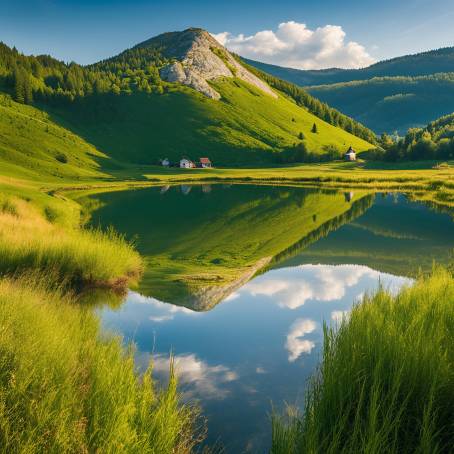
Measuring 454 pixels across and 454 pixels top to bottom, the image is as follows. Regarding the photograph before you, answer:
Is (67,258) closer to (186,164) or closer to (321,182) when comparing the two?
(321,182)

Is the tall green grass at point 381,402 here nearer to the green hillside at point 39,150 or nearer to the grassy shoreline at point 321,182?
the grassy shoreline at point 321,182

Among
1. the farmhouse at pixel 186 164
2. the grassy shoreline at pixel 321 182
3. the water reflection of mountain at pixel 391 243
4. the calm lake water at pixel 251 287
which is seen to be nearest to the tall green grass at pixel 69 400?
the calm lake water at pixel 251 287

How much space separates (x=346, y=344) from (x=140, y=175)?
122042 mm

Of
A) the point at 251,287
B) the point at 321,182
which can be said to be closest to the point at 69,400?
the point at 251,287

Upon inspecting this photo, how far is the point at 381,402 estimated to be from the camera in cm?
796

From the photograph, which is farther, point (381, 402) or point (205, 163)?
point (205, 163)

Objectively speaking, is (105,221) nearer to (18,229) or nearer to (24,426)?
(18,229)

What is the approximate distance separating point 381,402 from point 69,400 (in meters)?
5.40

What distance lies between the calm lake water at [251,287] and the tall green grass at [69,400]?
3.07 meters

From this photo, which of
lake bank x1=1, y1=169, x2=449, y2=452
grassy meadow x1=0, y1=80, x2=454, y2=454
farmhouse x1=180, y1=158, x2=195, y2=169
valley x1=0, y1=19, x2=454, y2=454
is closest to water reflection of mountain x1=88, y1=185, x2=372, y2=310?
lake bank x1=1, y1=169, x2=449, y2=452

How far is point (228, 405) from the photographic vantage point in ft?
39.5

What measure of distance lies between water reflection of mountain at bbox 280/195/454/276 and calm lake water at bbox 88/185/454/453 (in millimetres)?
97

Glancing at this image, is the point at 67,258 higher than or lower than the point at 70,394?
lower

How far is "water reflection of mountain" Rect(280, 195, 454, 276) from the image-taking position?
31.7 m
